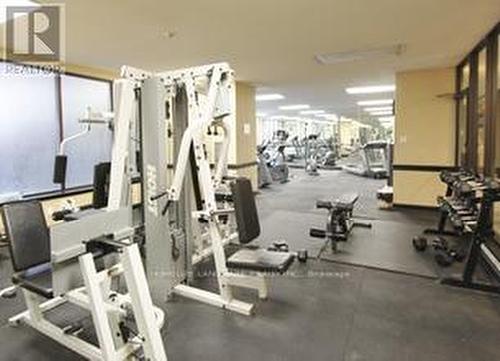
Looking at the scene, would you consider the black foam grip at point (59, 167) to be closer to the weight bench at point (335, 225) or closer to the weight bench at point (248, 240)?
the weight bench at point (248, 240)

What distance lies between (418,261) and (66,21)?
3948 mm

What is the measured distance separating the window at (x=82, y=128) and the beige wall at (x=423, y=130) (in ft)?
15.2

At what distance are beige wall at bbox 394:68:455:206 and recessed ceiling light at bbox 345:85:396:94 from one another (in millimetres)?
1609

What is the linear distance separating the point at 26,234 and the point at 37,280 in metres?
0.35

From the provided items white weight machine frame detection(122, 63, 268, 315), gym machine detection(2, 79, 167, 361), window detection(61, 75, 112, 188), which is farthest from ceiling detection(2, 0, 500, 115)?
gym machine detection(2, 79, 167, 361)

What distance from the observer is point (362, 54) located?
14.8 feet

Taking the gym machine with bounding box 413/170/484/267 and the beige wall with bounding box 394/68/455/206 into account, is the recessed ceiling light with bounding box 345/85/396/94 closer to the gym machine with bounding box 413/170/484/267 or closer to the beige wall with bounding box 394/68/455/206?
the beige wall with bounding box 394/68/455/206

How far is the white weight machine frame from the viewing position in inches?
103

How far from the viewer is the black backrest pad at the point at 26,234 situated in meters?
2.26

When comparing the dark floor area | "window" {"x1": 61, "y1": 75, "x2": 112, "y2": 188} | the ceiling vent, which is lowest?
the dark floor area

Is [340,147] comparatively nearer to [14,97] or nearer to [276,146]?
[276,146]

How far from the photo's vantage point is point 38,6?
282cm

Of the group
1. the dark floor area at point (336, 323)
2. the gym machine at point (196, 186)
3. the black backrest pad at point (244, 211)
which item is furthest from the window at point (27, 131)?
the black backrest pad at point (244, 211)

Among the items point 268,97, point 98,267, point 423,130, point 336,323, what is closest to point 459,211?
point 336,323
